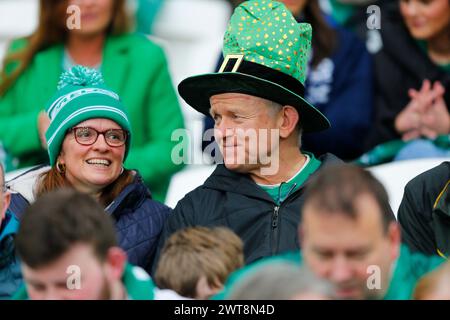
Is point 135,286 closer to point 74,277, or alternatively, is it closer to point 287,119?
point 74,277

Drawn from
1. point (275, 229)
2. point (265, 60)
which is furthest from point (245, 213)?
point (265, 60)

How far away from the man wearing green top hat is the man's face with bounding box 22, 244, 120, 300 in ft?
3.23

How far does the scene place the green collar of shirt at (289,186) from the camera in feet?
15.5

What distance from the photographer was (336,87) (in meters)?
6.19

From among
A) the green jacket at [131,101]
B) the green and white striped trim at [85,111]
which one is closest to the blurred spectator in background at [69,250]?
the green and white striped trim at [85,111]

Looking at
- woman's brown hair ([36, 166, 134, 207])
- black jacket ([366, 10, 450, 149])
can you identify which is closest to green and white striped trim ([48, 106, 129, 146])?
woman's brown hair ([36, 166, 134, 207])

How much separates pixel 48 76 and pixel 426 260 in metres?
2.43

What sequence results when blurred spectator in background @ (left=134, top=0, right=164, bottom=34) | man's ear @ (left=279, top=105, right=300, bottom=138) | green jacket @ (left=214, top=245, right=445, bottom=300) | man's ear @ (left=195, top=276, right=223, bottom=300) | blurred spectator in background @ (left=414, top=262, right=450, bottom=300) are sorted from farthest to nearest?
blurred spectator in background @ (left=134, top=0, right=164, bottom=34) → man's ear @ (left=279, top=105, right=300, bottom=138) → man's ear @ (left=195, top=276, right=223, bottom=300) → green jacket @ (left=214, top=245, right=445, bottom=300) → blurred spectator in background @ (left=414, top=262, right=450, bottom=300)

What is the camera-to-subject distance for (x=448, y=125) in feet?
19.6

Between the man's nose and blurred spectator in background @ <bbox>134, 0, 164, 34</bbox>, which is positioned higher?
blurred spectator in background @ <bbox>134, 0, 164, 34</bbox>

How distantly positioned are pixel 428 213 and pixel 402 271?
0.61 meters

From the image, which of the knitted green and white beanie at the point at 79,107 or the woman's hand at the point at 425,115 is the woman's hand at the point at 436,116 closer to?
the woman's hand at the point at 425,115

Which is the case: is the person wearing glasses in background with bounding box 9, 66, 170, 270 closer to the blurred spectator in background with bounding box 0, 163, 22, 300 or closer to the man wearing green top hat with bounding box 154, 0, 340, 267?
the man wearing green top hat with bounding box 154, 0, 340, 267

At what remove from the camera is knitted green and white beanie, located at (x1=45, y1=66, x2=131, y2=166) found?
193 inches
